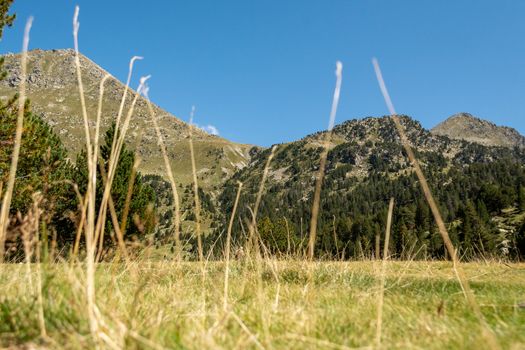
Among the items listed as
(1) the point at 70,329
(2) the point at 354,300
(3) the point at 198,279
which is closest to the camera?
(1) the point at 70,329

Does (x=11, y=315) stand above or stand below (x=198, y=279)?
above

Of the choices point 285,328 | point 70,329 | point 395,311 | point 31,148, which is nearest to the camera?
point 70,329

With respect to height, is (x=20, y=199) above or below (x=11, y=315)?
above

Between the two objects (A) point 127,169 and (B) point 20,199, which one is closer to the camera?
(B) point 20,199

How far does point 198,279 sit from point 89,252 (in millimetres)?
4258

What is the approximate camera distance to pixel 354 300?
3.58 m

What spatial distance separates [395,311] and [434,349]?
1.17 metres

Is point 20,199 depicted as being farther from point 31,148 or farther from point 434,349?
point 434,349

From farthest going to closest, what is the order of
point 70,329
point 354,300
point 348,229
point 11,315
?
point 348,229 < point 354,300 < point 11,315 < point 70,329

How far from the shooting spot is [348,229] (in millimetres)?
126750

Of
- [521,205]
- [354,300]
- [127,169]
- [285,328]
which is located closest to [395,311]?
[354,300]

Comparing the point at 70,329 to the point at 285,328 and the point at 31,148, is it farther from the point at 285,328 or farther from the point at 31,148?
the point at 31,148

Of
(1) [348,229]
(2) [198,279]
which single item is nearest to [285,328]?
(2) [198,279]

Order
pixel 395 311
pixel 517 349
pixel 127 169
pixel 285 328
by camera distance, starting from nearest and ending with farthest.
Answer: pixel 517 349
pixel 285 328
pixel 395 311
pixel 127 169
